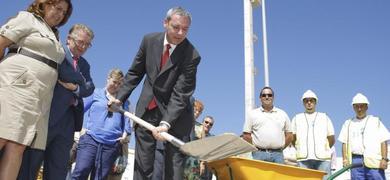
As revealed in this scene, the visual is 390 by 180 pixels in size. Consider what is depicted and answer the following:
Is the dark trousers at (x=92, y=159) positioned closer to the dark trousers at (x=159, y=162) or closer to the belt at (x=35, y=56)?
the dark trousers at (x=159, y=162)

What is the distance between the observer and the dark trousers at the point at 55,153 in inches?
118

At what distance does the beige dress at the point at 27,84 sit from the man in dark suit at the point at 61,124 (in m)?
0.16

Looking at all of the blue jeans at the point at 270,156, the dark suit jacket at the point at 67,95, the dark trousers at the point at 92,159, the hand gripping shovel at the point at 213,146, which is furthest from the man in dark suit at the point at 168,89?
the blue jeans at the point at 270,156

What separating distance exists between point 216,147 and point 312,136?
339 centimetres

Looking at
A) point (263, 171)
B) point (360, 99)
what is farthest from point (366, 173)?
point (263, 171)

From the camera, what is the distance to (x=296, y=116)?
6293mm

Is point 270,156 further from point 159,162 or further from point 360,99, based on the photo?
point 159,162

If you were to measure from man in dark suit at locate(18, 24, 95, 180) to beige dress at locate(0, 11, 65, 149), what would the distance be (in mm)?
157

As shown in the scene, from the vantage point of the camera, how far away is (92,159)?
180 inches

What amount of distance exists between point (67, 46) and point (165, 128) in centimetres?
107

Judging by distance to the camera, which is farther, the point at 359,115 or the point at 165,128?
the point at 359,115

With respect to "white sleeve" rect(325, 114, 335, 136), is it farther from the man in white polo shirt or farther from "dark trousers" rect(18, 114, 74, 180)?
"dark trousers" rect(18, 114, 74, 180)

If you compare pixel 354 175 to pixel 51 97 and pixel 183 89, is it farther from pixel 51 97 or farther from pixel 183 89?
pixel 51 97

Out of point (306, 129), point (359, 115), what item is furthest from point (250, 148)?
point (359, 115)
